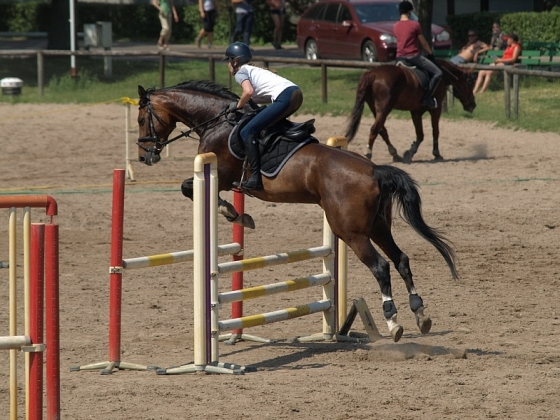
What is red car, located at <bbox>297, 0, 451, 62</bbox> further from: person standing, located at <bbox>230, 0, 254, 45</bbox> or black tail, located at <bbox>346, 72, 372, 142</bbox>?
black tail, located at <bbox>346, 72, 372, 142</bbox>

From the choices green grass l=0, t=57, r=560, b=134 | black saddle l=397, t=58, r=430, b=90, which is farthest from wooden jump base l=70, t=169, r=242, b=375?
green grass l=0, t=57, r=560, b=134

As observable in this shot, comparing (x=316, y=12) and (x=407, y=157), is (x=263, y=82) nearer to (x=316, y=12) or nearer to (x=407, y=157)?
(x=407, y=157)

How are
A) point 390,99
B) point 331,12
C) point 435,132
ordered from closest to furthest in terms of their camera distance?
point 390,99 → point 435,132 → point 331,12

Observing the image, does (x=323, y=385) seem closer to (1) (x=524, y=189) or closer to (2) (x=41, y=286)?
(2) (x=41, y=286)

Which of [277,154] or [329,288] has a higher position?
[277,154]

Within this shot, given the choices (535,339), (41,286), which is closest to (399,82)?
(535,339)

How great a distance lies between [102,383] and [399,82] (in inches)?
458

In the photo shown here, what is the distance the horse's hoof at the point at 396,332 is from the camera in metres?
8.12

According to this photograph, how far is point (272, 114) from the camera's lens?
29.4 feet

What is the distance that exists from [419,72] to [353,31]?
1058 cm

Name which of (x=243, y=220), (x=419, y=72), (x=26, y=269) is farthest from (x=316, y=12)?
(x=26, y=269)

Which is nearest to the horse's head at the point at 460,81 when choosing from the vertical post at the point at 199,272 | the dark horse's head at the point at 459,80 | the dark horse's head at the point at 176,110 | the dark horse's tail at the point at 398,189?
the dark horse's head at the point at 459,80

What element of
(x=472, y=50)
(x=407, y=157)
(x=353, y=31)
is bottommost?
Result: (x=407, y=157)

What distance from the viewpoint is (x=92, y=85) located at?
26.5 metres
